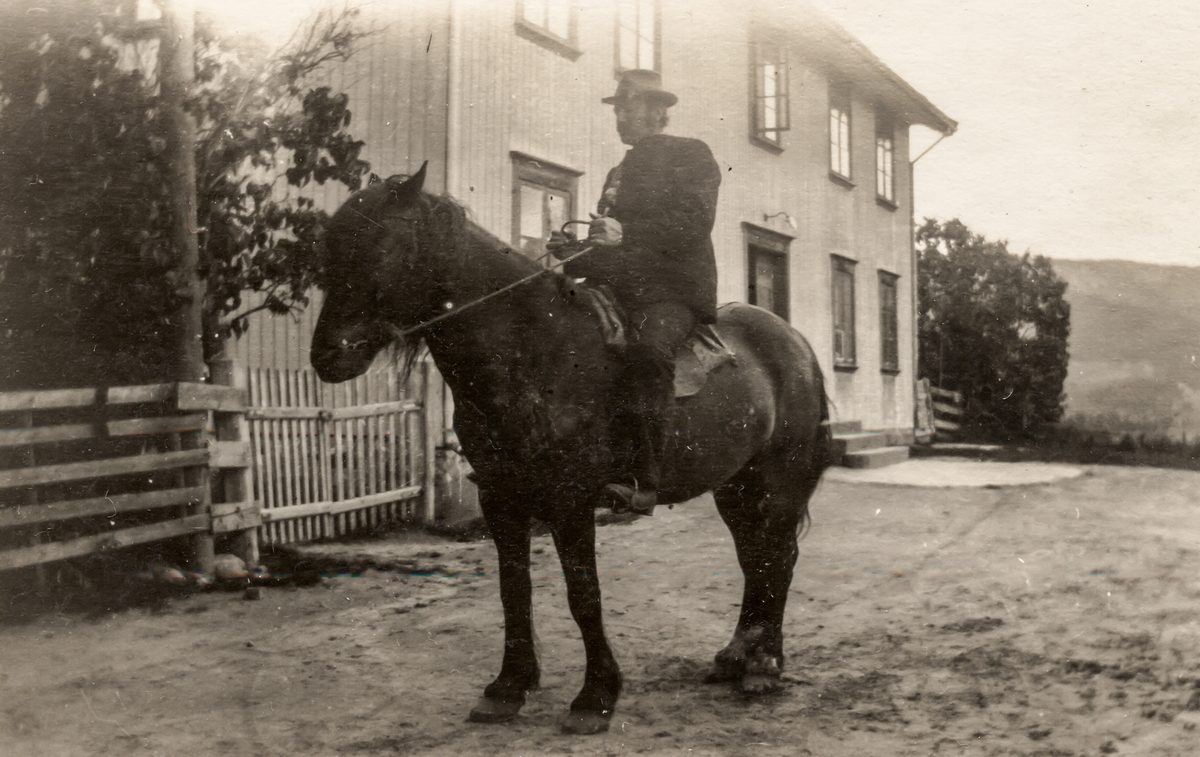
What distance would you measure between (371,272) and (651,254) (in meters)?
1.20

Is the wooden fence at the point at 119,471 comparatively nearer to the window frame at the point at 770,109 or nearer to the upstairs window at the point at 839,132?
the window frame at the point at 770,109

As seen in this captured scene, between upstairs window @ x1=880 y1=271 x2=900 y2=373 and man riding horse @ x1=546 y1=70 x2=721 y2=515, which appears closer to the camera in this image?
man riding horse @ x1=546 y1=70 x2=721 y2=515

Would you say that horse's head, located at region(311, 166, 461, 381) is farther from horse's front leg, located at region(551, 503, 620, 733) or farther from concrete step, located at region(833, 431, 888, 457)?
concrete step, located at region(833, 431, 888, 457)

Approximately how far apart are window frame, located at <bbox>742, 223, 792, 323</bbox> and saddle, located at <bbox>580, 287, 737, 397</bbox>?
548 centimetres

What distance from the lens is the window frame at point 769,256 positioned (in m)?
9.20

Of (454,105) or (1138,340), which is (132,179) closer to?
(454,105)

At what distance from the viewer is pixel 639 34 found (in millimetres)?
4684

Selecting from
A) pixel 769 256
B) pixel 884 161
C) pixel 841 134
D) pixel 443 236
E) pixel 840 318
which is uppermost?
pixel 841 134

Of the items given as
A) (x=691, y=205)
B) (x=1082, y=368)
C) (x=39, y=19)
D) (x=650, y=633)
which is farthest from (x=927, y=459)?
(x=39, y=19)

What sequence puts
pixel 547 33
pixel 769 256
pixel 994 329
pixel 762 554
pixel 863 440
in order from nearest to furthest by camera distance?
pixel 762 554 → pixel 994 329 → pixel 547 33 → pixel 769 256 → pixel 863 440

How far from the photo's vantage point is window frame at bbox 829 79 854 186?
21.8 feet

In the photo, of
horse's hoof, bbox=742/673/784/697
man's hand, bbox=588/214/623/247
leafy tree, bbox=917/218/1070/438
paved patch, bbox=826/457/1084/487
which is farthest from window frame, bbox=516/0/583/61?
paved patch, bbox=826/457/1084/487

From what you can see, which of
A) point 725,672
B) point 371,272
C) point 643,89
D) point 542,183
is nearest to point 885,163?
point 542,183

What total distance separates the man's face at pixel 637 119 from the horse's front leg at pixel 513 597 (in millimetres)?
1586
